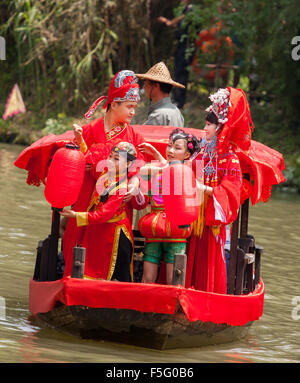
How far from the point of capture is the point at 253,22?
62.7 ft

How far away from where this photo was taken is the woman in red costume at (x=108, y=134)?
253 inches

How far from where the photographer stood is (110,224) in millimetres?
6367

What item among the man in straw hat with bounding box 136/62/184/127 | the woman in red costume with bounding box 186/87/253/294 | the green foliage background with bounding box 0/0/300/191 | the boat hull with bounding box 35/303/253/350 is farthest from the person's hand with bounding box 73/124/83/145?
the green foliage background with bounding box 0/0/300/191

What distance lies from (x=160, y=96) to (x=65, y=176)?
78.5 inches

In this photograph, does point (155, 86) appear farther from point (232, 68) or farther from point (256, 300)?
point (232, 68)

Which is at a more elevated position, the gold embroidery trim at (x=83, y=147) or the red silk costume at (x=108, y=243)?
the gold embroidery trim at (x=83, y=147)

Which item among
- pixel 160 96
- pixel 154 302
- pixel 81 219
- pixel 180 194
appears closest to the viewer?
pixel 154 302

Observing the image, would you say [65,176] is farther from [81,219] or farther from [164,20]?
[164,20]

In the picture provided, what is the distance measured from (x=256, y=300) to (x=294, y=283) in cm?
282

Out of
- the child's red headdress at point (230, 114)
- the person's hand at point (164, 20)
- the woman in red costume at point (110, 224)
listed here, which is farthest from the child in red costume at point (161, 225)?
the person's hand at point (164, 20)

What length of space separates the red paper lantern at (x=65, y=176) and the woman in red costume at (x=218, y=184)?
0.86 m

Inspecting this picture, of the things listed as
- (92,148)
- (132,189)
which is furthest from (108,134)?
(132,189)

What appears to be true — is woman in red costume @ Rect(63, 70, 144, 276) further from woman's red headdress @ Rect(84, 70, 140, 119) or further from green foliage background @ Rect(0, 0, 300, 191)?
green foliage background @ Rect(0, 0, 300, 191)

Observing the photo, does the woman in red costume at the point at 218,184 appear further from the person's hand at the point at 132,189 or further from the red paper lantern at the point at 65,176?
the red paper lantern at the point at 65,176
